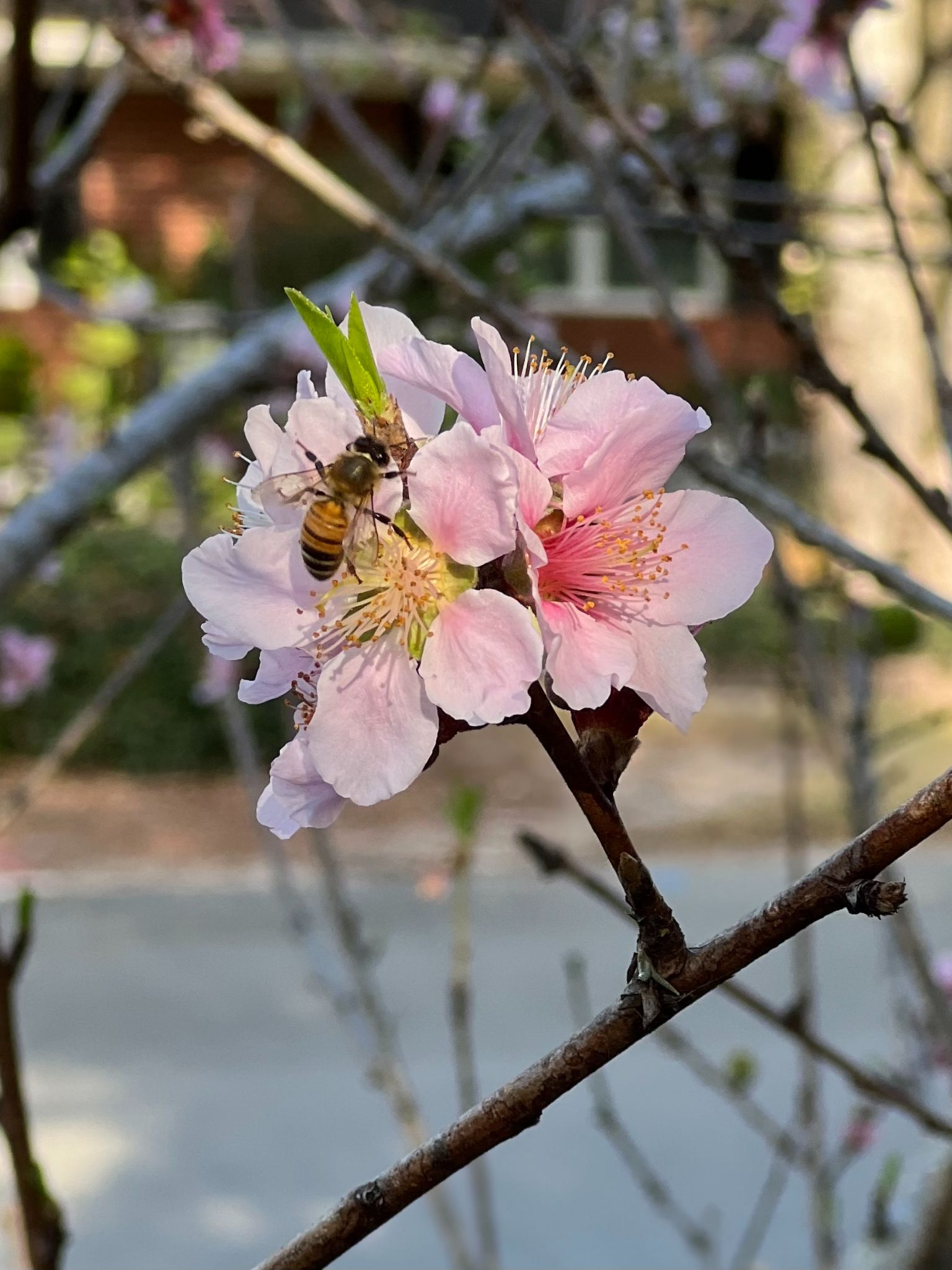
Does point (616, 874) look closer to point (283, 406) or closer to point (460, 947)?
point (460, 947)

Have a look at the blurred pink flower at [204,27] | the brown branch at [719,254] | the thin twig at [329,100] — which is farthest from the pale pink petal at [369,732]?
the thin twig at [329,100]

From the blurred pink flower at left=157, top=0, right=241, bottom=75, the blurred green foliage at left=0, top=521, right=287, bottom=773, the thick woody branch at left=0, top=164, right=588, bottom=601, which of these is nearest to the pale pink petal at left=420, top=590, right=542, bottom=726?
the thick woody branch at left=0, top=164, right=588, bottom=601

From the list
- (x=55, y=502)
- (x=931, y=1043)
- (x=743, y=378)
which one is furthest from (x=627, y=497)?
(x=743, y=378)

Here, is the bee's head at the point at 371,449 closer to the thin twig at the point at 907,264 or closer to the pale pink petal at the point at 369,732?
the pale pink petal at the point at 369,732

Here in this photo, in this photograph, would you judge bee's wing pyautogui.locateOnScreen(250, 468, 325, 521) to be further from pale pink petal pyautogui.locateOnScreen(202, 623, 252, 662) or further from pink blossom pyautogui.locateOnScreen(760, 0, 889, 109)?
pink blossom pyautogui.locateOnScreen(760, 0, 889, 109)

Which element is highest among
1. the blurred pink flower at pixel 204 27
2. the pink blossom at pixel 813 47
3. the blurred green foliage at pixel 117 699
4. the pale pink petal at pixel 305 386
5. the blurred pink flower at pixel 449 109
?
the blurred green foliage at pixel 117 699

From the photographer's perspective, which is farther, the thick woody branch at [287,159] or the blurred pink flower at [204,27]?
the blurred pink flower at [204,27]

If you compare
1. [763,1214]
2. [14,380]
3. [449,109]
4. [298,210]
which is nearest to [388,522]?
[14,380]
